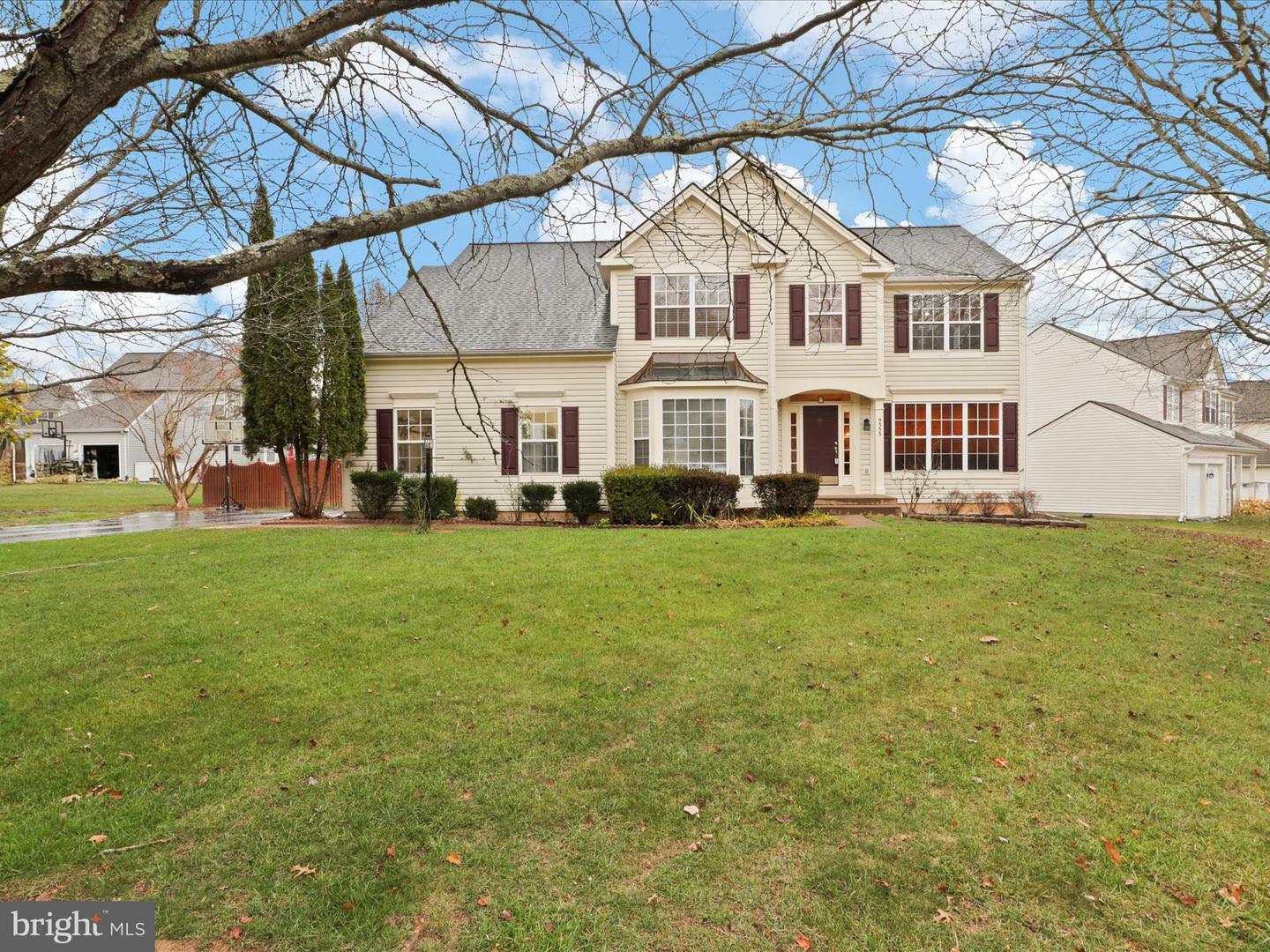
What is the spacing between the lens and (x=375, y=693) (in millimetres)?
5254

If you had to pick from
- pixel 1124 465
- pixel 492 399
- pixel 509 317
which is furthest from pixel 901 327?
pixel 1124 465

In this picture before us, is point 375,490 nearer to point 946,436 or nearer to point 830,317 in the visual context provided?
point 830,317

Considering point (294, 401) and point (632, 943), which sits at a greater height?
point (294, 401)

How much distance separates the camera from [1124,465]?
82.1 ft

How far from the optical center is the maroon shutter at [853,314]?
1661cm

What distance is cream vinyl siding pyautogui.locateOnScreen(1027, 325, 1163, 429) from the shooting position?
26859 millimetres

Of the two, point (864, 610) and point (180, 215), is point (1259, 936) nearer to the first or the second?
point (864, 610)

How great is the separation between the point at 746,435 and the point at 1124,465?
17.7 meters

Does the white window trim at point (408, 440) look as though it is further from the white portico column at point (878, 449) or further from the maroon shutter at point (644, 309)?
the white portico column at point (878, 449)

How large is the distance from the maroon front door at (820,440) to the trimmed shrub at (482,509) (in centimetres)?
772

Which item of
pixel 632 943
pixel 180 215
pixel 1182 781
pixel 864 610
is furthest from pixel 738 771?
pixel 180 215

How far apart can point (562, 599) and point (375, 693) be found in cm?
267
